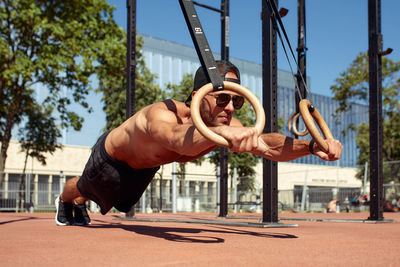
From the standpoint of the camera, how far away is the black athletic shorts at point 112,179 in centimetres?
398

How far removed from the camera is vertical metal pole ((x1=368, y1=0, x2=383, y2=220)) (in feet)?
23.0

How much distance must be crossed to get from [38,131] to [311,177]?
12.7m

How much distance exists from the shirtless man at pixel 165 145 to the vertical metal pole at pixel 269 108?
2020 mm

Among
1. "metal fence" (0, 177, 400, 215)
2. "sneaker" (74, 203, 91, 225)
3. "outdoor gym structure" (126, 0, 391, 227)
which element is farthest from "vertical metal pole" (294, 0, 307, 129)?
"metal fence" (0, 177, 400, 215)

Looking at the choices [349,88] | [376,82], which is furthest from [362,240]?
[349,88]

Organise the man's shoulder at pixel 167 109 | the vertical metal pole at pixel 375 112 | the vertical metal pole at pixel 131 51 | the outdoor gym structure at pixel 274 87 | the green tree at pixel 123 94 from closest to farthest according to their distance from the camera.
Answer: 1. the man's shoulder at pixel 167 109
2. the outdoor gym structure at pixel 274 87
3. the vertical metal pole at pixel 375 112
4. the vertical metal pole at pixel 131 51
5. the green tree at pixel 123 94

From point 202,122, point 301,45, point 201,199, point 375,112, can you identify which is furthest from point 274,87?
point 201,199

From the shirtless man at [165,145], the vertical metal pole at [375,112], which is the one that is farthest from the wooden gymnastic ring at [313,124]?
the vertical metal pole at [375,112]

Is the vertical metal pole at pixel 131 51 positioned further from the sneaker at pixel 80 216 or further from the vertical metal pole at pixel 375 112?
the vertical metal pole at pixel 375 112

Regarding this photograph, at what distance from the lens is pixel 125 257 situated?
2650 millimetres

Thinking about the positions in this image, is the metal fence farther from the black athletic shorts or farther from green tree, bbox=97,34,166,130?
the black athletic shorts

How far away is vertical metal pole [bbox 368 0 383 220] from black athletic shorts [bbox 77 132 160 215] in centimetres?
415

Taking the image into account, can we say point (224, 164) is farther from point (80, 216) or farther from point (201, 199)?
point (201, 199)

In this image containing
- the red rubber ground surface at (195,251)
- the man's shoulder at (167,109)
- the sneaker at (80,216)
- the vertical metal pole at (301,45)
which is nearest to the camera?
the red rubber ground surface at (195,251)
